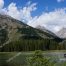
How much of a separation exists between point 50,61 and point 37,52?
285 cm

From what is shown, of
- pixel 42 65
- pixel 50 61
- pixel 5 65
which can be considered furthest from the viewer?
pixel 5 65

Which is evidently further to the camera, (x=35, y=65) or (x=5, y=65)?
(x=5, y=65)

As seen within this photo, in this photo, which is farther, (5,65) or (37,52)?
(5,65)

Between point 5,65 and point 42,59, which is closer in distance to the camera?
point 42,59

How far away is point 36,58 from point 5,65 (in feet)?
185

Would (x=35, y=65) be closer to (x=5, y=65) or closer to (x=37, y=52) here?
(x=37, y=52)

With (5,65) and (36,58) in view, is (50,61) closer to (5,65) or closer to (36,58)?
(36,58)

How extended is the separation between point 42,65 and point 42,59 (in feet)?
2.85

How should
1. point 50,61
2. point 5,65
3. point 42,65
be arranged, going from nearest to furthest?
1. point 42,65
2. point 50,61
3. point 5,65

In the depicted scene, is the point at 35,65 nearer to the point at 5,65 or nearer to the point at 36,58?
the point at 36,58

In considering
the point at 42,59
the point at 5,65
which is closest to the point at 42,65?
the point at 42,59

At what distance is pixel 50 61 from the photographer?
4559 centimetres

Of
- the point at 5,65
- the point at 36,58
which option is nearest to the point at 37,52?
the point at 36,58

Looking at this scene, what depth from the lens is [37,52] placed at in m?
44.0
